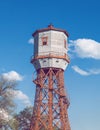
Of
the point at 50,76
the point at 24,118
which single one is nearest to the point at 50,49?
the point at 50,76

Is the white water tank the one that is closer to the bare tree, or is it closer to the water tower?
the water tower

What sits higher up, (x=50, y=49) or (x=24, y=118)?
(x=50, y=49)

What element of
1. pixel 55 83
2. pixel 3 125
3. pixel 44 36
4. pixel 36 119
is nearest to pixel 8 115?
pixel 3 125

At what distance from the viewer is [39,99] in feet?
167

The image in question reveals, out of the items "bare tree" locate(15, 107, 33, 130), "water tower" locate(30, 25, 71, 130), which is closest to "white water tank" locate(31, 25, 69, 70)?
"water tower" locate(30, 25, 71, 130)

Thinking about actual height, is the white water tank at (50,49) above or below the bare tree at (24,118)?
above

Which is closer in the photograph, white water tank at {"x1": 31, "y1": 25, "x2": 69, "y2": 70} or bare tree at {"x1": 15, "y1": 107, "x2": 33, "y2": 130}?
white water tank at {"x1": 31, "y1": 25, "x2": 69, "y2": 70}

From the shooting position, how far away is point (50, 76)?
169ft

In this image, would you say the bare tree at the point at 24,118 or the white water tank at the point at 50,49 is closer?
the white water tank at the point at 50,49

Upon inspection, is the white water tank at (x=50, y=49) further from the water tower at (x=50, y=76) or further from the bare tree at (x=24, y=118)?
the bare tree at (x=24, y=118)

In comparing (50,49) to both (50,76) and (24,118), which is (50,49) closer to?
(50,76)

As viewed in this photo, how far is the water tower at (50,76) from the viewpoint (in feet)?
164

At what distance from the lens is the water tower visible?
164 feet

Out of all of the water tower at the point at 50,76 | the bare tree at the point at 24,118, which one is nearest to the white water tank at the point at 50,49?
the water tower at the point at 50,76
